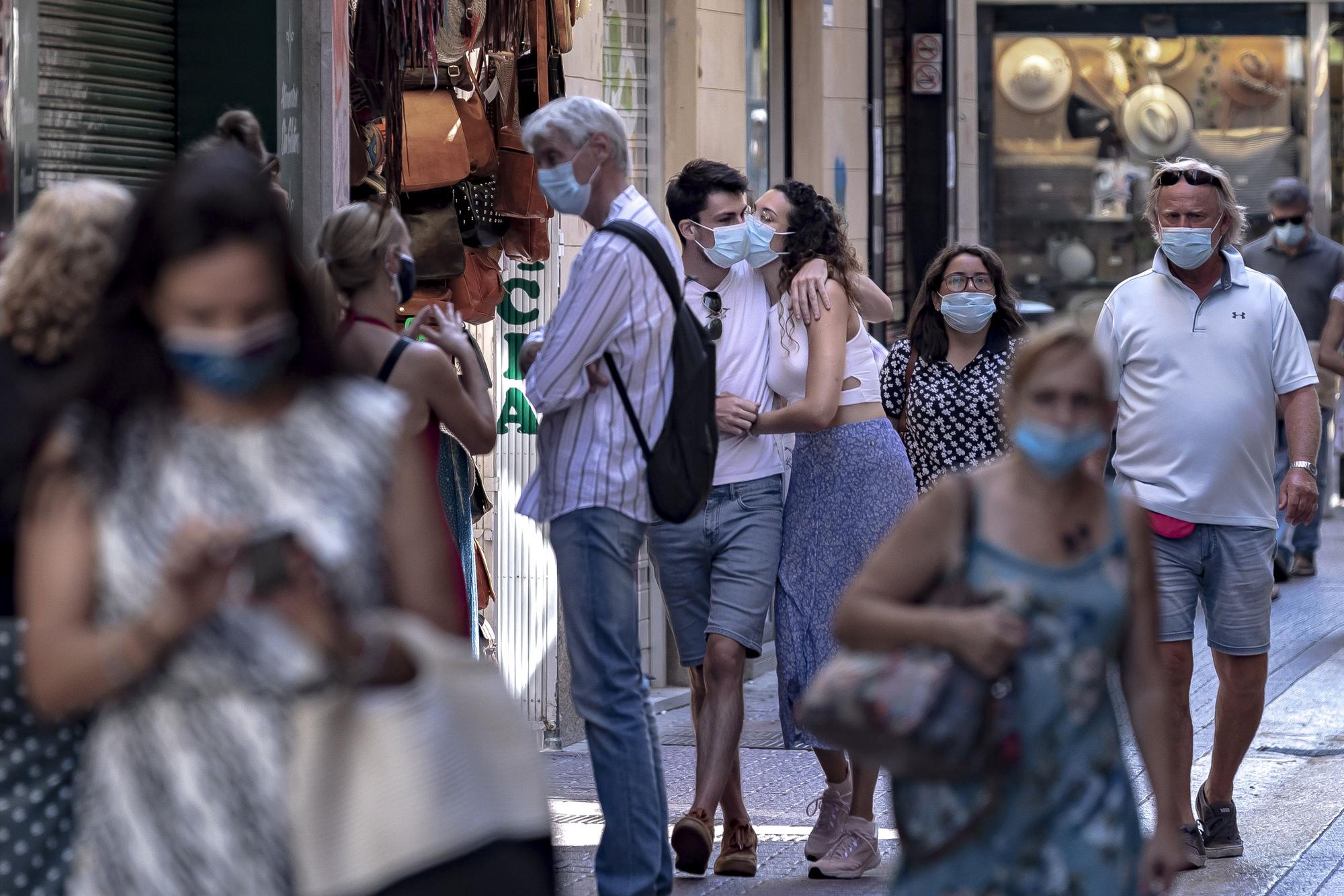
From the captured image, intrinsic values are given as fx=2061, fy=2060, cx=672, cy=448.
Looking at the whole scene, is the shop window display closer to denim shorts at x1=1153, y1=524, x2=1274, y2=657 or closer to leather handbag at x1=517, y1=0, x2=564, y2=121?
leather handbag at x1=517, y1=0, x2=564, y2=121

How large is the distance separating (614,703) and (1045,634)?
1.97 metres

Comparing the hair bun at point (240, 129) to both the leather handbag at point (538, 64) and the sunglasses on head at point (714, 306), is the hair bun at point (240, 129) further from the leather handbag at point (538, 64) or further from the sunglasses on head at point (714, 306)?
the leather handbag at point (538, 64)

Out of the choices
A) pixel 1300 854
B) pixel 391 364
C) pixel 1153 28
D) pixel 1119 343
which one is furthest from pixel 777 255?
pixel 1153 28

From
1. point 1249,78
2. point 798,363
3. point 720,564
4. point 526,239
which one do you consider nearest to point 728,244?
point 798,363

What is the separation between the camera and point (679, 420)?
509cm

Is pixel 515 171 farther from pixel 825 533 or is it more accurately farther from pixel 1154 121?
pixel 1154 121

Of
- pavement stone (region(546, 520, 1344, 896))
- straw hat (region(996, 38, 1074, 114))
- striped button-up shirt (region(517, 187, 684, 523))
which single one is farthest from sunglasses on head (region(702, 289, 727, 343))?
straw hat (region(996, 38, 1074, 114))

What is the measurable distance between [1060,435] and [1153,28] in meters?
14.4

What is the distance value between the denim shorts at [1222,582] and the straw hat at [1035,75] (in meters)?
11.2

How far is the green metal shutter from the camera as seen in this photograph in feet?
19.3

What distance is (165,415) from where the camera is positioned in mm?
2605

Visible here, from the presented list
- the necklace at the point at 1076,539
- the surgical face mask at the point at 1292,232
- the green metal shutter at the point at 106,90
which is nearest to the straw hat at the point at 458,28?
the green metal shutter at the point at 106,90

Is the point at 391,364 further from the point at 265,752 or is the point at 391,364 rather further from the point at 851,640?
the point at 265,752

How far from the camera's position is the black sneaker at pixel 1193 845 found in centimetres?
596
